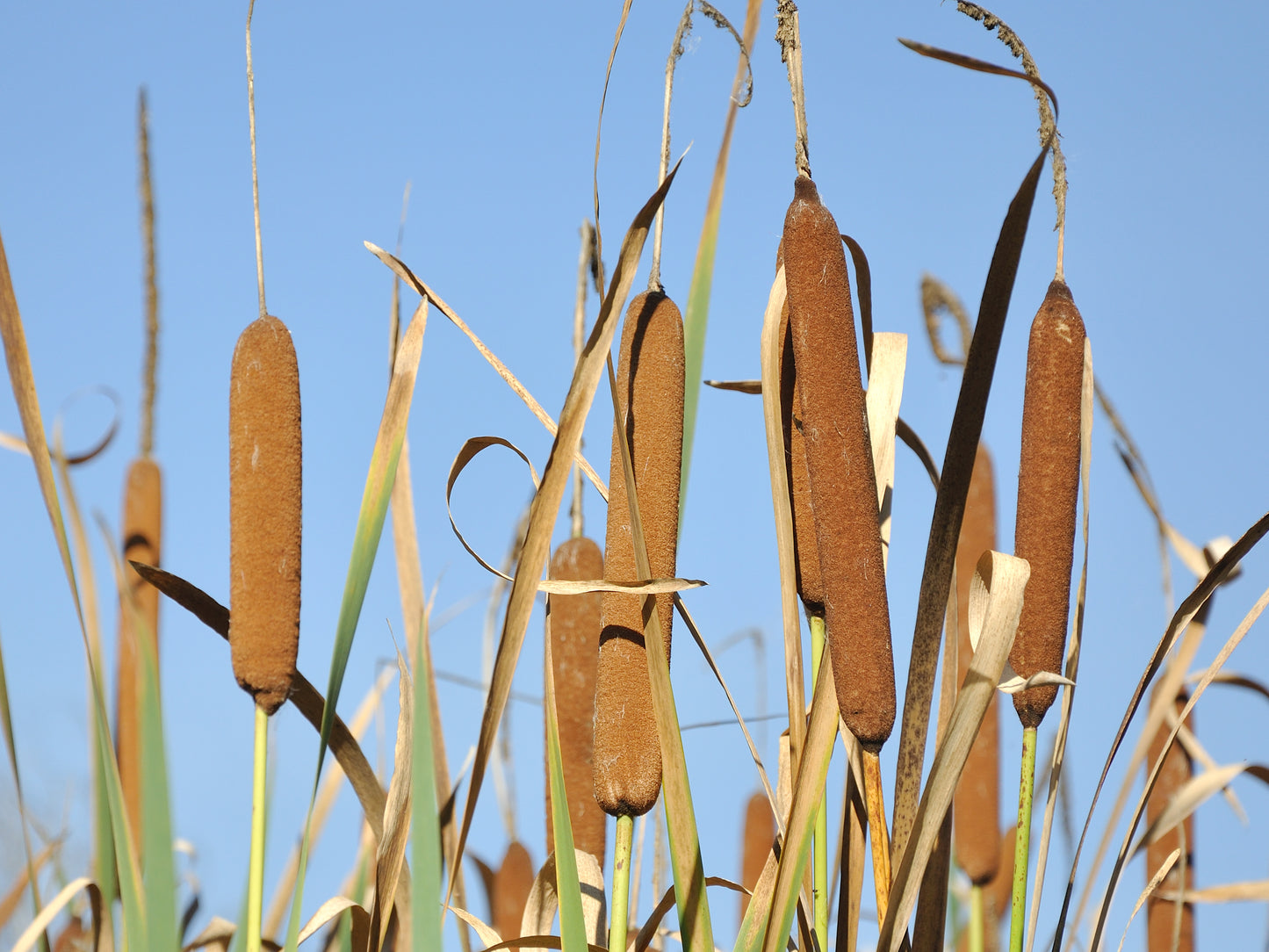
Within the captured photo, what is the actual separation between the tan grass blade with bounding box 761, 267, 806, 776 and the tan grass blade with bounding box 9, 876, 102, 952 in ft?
2.64

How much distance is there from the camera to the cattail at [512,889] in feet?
7.06

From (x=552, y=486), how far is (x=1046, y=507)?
0.60 meters

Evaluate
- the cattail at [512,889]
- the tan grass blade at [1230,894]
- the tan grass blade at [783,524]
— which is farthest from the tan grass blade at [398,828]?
the tan grass blade at [1230,894]

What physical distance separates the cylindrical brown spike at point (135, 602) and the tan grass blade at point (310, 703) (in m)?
0.17

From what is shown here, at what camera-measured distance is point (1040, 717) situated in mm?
1313

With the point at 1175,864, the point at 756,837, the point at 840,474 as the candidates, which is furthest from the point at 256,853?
the point at 756,837

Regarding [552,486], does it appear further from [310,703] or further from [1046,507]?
[1046,507]

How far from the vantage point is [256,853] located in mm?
1130

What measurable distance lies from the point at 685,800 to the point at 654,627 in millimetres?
186

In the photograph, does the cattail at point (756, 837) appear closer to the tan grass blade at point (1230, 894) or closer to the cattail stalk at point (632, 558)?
the tan grass blade at point (1230, 894)

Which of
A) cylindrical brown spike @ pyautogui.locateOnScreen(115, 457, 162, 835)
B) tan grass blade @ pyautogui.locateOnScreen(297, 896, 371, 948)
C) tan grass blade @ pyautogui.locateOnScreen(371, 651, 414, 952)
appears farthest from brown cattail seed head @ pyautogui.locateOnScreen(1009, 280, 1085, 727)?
cylindrical brown spike @ pyautogui.locateOnScreen(115, 457, 162, 835)

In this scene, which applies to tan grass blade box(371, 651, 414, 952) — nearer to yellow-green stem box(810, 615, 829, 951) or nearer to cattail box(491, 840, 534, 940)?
yellow-green stem box(810, 615, 829, 951)

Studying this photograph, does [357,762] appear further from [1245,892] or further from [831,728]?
[1245,892]

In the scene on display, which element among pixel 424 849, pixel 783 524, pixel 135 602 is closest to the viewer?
pixel 424 849
